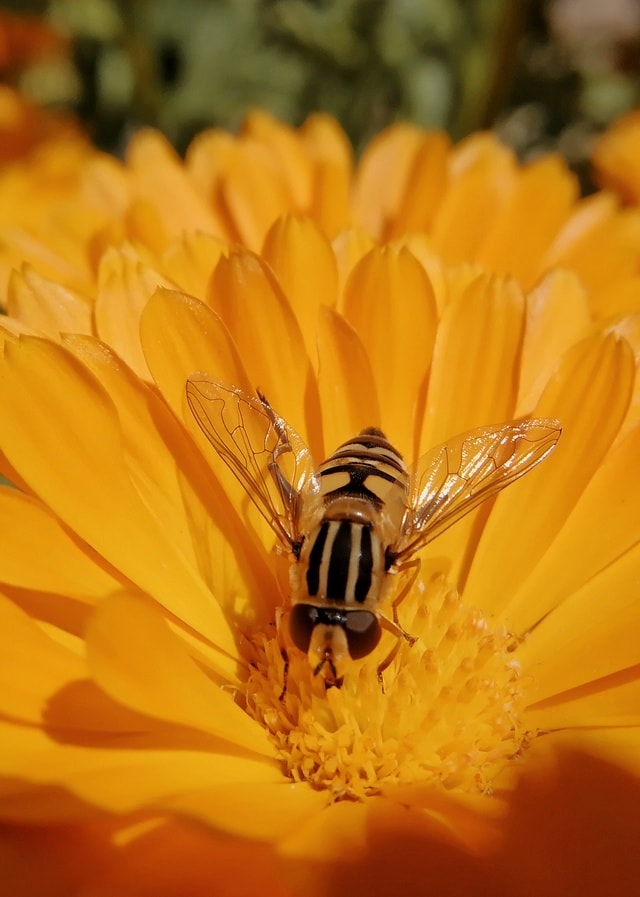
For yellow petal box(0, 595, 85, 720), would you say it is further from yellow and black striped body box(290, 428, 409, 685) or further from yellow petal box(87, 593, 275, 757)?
yellow and black striped body box(290, 428, 409, 685)

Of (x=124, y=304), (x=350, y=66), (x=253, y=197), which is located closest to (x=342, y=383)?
(x=124, y=304)

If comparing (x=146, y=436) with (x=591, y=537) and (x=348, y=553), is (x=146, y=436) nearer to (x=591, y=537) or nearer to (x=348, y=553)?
(x=348, y=553)

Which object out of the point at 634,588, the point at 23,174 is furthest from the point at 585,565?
the point at 23,174

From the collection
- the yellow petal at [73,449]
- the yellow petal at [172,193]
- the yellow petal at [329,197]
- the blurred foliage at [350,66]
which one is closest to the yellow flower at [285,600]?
the yellow petal at [73,449]

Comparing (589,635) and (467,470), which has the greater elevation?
(467,470)

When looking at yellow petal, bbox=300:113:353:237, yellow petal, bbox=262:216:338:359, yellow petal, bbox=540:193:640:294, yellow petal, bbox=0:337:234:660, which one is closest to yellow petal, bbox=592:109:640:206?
yellow petal, bbox=540:193:640:294

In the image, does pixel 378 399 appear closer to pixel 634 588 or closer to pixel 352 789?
pixel 634 588
